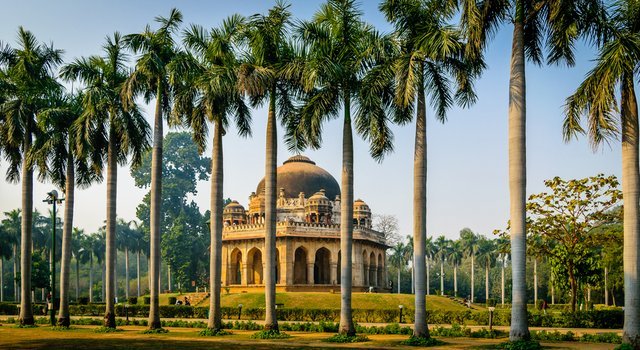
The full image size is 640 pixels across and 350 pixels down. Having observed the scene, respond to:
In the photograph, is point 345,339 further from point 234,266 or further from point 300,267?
point 234,266

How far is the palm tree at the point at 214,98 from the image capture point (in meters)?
25.2

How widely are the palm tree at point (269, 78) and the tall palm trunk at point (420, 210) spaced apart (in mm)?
4756

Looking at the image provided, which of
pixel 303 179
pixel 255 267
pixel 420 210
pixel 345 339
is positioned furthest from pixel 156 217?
pixel 303 179

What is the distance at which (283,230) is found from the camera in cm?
5569

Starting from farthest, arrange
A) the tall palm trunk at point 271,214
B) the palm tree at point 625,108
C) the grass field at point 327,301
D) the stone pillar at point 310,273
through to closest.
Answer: the stone pillar at point 310,273
the grass field at point 327,301
the tall palm trunk at point 271,214
the palm tree at point 625,108

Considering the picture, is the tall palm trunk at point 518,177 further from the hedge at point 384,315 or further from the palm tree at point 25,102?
the palm tree at point 25,102

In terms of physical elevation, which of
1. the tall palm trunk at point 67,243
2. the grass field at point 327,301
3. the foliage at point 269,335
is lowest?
the grass field at point 327,301

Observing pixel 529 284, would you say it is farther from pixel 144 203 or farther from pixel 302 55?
pixel 302 55

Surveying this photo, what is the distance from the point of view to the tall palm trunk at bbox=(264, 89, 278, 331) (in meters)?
24.6

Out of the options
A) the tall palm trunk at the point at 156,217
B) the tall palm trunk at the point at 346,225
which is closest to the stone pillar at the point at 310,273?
the tall palm trunk at the point at 156,217

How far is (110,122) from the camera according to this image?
29672 millimetres

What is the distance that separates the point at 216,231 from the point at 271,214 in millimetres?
2477

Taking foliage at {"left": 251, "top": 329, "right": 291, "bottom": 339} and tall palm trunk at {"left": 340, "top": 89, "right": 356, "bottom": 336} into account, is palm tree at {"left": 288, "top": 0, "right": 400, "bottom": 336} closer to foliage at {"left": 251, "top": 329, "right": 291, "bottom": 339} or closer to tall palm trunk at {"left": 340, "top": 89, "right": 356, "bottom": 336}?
tall palm trunk at {"left": 340, "top": 89, "right": 356, "bottom": 336}

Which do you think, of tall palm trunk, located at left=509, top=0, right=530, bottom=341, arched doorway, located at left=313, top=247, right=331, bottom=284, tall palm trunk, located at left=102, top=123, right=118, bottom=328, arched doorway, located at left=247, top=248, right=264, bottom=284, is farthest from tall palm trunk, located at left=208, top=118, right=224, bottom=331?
arched doorway, located at left=247, top=248, right=264, bottom=284
